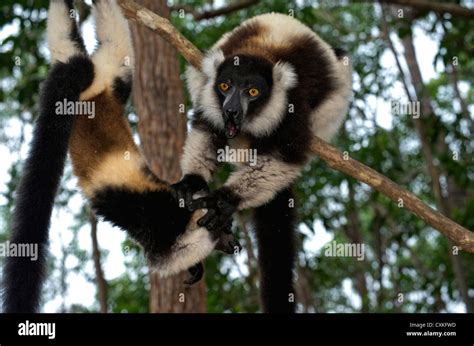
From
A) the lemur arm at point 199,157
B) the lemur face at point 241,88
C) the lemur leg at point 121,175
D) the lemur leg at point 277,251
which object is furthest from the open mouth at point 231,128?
the lemur leg at point 277,251

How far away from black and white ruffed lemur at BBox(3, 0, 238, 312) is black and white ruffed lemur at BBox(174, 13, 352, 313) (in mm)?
207

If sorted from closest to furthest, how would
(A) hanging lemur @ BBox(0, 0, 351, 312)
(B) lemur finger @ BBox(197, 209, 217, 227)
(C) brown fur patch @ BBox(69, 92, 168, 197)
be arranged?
1. (A) hanging lemur @ BBox(0, 0, 351, 312)
2. (C) brown fur patch @ BBox(69, 92, 168, 197)
3. (B) lemur finger @ BBox(197, 209, 217, 227)


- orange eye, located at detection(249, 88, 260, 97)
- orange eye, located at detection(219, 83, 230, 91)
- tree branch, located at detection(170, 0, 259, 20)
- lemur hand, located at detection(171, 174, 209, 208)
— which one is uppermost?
tree branch, located at detection(170, 0, 259, 20)

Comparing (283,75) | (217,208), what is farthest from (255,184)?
(283,75)

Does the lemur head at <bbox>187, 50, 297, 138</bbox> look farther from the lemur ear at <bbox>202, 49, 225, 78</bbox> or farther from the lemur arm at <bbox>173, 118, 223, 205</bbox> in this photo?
the lemur arm at <bbox>173, 118, 223, 205</bbox>

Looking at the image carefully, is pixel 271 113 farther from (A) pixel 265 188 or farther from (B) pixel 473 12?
(B) pixel 473 12

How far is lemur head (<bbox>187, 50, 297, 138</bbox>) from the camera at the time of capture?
14.2 feet

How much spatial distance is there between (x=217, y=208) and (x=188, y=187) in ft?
1.03

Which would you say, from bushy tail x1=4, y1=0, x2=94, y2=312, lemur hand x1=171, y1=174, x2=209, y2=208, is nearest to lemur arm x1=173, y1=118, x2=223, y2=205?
lemur hand x1=171, y1=174, x2=209, y2=208

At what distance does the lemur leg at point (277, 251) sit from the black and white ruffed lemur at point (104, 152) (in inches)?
29.3

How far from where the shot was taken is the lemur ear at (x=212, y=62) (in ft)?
15.1

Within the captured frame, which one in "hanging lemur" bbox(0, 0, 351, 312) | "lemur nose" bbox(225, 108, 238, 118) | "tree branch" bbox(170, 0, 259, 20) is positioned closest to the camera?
"hanging lemur" bbox(0, 0, 351, 312)

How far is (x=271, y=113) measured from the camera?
176 inches
